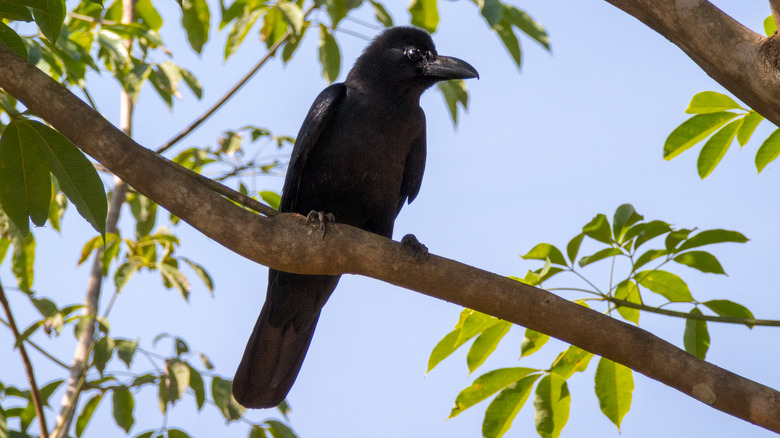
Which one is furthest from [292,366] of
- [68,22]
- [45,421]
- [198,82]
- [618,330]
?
[68,22]

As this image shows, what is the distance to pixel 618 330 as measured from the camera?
7.43ft

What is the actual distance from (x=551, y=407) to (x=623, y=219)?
2.23 feet

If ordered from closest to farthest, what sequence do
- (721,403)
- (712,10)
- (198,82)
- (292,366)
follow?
(712,10) → (721,403) → (292,366) → (198,82)

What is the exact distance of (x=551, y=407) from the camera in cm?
258

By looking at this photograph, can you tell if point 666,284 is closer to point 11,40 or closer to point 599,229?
point 599,229

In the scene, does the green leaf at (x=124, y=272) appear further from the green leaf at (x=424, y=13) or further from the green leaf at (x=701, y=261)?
the green leaf at (x=701, y=261)

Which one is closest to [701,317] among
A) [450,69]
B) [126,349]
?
[450,69]

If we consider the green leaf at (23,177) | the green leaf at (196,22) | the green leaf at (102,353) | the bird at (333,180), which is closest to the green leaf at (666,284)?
the bird at (333,180)

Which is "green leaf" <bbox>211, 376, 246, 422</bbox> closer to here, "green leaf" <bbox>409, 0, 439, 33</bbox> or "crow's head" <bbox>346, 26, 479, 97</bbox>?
"crow's head" <bbox>346, 26, 479, 97</bbox>

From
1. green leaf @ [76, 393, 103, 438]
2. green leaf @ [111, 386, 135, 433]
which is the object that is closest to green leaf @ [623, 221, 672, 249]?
green leaf @ [111, 386, 135, 433]

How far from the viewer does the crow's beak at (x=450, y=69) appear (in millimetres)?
3975

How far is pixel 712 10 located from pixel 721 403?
43.5 inches

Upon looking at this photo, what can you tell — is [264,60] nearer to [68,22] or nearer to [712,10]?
[68,22]

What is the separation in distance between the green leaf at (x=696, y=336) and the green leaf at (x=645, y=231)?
0.99 ft
